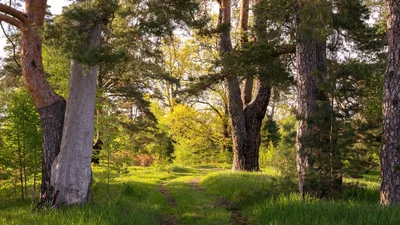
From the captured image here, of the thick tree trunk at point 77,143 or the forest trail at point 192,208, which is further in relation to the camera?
the forest trail at point 192,208

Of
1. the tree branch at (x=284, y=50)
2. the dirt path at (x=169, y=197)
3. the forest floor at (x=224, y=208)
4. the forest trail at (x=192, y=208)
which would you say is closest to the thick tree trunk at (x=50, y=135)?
the forest floor at (x=224, y=208)

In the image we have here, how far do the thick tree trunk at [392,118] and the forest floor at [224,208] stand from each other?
0.50m

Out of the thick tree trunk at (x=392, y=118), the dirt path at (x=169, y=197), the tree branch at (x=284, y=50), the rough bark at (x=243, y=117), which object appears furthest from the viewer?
the rough bark at (x=243, y=117)

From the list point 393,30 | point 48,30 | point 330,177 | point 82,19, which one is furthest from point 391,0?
point 48,30

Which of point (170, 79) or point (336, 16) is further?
point (170, 79)

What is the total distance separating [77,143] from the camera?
7.50 m

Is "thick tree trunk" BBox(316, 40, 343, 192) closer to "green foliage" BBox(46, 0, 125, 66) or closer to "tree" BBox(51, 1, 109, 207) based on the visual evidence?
"green foliage" BBox(46, 0, 125, 66)

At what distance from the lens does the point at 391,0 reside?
6754 mm

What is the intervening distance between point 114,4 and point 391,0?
17.5 feet

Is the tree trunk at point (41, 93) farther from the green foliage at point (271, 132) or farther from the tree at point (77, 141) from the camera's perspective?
the green foliage at point (271, 132)

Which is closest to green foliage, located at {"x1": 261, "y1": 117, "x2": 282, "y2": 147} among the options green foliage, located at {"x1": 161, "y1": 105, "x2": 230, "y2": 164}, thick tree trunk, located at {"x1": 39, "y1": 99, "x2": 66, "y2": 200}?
green foliage, located at {"x1": 161, "y1": 105, "x2": 230, "y2": 164}

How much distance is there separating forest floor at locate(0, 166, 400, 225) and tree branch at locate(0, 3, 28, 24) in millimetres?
4124

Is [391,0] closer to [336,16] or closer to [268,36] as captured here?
[336,16]

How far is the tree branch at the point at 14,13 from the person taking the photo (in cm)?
766
